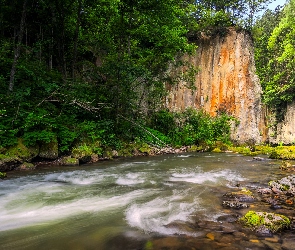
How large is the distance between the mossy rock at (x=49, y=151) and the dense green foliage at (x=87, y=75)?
25 centimetres

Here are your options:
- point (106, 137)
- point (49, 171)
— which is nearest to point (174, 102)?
point (106, 137)

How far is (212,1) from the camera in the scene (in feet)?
101

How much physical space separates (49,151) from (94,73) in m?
6.80

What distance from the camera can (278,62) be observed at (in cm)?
3344

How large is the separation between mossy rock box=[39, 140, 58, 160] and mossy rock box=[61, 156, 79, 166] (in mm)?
381

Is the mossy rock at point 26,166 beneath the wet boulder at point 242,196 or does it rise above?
above

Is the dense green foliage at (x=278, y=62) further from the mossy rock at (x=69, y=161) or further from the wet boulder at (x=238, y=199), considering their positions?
the wet boulder at (x=238, y=199)

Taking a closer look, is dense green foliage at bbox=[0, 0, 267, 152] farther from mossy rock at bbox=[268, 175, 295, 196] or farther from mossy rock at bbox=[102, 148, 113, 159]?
mossy rock at bbox=[268, 175, 295, 196]

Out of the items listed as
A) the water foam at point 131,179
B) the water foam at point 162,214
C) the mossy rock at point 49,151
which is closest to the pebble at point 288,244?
the water foam at point 162,214

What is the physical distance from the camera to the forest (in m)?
11.3

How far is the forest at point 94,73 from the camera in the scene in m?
11.3

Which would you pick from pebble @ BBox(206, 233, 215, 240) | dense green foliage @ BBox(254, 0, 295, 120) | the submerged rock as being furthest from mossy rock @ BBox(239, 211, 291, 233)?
dense green foliage @ BBox(254, 0, 295, 120)

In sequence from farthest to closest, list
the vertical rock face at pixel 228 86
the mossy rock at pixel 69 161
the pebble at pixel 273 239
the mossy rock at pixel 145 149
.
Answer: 1. the vertical rock face at pixel 228 86
2. the mossy rock at pixel 145 149
3. the mossy rock at pixel 69 161
4. the pebble at pixel 273 239

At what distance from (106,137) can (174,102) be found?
14.9m
